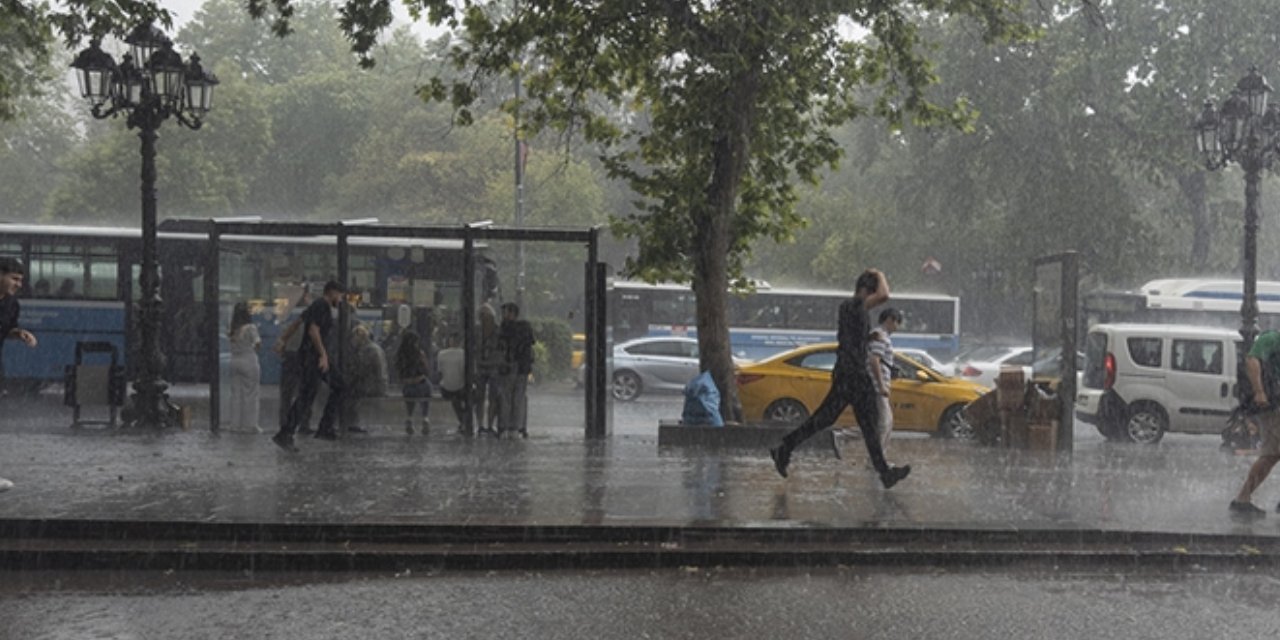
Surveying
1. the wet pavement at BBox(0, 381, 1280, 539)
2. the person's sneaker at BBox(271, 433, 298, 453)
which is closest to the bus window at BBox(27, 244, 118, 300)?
the wet pavement at BBox(0, 381, 1280, 539)

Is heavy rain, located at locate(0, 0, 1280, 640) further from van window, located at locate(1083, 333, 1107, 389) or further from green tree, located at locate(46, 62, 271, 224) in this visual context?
green tree, located at locate(46, 62, 271, 224)

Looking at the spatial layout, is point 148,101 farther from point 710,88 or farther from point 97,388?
point 710,88

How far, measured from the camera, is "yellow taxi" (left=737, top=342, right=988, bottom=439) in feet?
69.0

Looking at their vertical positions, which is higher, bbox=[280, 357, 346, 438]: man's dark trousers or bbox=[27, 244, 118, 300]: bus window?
bbox=[27, 244, 118, 300]: bus window

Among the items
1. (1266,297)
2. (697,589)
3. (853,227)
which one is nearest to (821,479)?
(697,589)

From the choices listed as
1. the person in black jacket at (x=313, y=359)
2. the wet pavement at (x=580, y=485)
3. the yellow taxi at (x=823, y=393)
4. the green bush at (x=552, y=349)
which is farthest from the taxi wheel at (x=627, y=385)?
the person in black jacket at (x=313, y=359)

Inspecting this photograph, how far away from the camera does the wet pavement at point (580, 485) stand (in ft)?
34.1

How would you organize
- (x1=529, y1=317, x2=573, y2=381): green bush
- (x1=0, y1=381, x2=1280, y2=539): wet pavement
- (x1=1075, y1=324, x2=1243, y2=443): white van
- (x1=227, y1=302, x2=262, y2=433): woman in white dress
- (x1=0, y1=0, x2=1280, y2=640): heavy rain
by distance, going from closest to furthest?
1. (x1=0, y1=0, x2=1280, y2=640): heavy rain
2. (x1=0, y1=381, x2=1280, y2=539): wet pavement
3. (x1=227, y1=302, x2=262, y2=433): woman in white dress
4. (x1=529, y1=317, x2=573, y2=381): green bush
5. (x1=1075, y1=324, x2=1243, y2=443): white van

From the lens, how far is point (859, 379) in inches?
474

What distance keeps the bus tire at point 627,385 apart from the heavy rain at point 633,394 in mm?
144

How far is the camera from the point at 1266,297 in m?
35.0

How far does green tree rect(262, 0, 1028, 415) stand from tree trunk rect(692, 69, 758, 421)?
19 millimetres

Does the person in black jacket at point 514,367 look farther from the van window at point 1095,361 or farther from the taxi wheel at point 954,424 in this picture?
the van window at point 1095,361

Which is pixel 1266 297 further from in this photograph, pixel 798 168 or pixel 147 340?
pixel 147 340
